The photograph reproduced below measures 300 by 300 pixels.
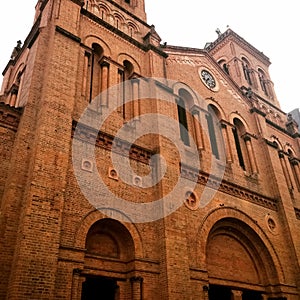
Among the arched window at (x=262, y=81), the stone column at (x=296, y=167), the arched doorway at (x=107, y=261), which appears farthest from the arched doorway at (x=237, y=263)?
the arched window at (x=262, y=81)

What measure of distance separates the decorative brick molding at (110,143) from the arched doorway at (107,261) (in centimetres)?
252

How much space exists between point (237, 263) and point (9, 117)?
33.6 feet

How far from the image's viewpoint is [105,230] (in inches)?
410

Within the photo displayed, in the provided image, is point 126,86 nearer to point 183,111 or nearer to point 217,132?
point 183,111

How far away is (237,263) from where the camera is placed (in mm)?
13883

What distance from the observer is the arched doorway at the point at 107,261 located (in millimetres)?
9609

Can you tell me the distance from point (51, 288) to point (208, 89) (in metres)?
12.8

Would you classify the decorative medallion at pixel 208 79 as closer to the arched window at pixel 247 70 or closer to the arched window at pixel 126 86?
the arched window at pixel 126 86

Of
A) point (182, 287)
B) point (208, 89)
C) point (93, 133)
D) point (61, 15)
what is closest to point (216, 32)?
point (208, 89)

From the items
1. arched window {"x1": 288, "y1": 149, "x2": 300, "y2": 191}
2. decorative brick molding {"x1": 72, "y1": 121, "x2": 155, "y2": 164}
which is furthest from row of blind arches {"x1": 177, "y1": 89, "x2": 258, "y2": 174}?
arched window {"x1": 288, "y1": 149, "x2": 300, "y2": 191}

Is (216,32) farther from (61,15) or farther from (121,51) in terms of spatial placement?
(61,15)

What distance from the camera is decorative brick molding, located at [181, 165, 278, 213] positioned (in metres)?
13.3

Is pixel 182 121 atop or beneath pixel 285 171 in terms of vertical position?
atop

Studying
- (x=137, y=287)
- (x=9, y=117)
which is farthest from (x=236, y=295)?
(x=9, y=117)
